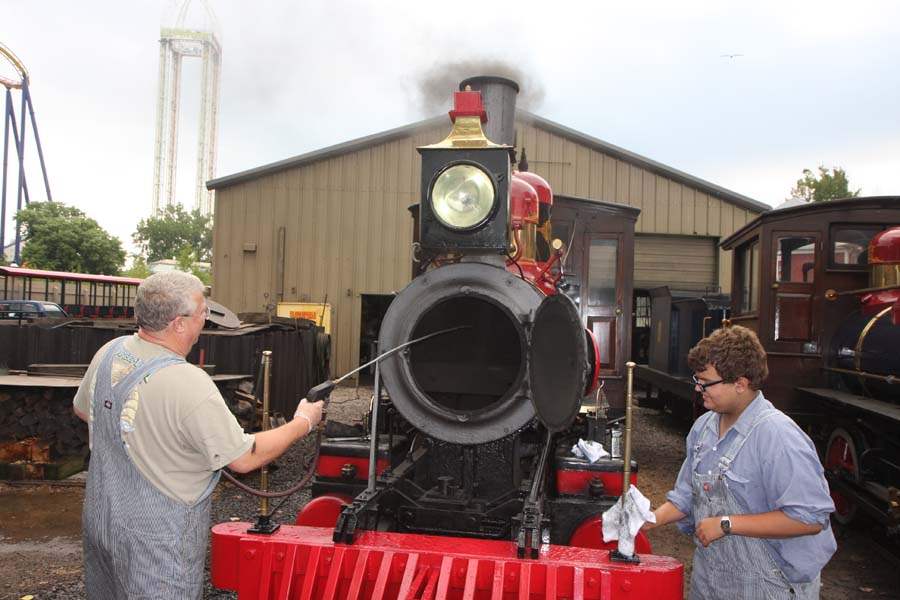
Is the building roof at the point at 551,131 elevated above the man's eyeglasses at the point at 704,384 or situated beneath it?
elevated above

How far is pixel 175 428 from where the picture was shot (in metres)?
1.77

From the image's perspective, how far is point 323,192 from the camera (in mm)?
13727

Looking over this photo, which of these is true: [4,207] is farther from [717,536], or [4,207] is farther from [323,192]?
[717,536]

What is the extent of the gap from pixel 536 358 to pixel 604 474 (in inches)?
27.5

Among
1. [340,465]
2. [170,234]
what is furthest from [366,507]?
[170,234]

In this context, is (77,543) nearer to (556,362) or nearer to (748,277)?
(556,362)

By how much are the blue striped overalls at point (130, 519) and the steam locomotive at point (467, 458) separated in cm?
35

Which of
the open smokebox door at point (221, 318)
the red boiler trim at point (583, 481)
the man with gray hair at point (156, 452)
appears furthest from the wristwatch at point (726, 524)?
the open smokebox door at point (221, 318)

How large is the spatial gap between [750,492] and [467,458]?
129cm

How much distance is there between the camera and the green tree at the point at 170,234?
5419 cm

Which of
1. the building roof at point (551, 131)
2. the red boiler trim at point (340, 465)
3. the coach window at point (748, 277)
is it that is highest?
the building roof at point (551, 131)

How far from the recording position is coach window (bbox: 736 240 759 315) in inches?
251

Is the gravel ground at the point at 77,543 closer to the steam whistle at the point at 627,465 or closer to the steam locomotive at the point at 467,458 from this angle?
the steam locomotive at the point at 467,458

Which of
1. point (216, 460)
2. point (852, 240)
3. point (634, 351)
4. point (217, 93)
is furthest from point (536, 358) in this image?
point (217, 93)
